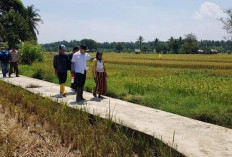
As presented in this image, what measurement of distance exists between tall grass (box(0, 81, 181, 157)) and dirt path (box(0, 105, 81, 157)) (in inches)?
7.0

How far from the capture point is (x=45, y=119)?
6.71m

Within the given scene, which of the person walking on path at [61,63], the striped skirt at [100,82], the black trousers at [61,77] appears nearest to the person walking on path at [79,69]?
the striped skirt at [100,82]

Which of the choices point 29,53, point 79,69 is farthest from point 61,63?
point 29,53

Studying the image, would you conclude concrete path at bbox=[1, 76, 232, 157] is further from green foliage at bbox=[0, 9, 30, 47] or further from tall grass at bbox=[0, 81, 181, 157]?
green foliage at bbox=[0, 9, 30, 47]

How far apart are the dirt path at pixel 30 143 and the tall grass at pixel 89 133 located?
178 millimetres

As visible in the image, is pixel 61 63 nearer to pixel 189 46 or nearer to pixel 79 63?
pixel 79 63

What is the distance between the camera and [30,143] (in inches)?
210

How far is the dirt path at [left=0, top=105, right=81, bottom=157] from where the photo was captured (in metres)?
5.01

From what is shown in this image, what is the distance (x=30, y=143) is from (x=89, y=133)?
41.4 inches

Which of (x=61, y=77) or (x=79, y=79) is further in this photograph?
(x=61, y=77)

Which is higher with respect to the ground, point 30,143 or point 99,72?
point 99,72

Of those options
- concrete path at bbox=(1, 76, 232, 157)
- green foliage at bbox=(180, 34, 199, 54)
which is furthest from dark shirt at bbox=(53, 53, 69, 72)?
green foliage at bbox=(180, 34, 199, 54)

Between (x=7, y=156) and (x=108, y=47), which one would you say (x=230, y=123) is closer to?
(x=7, y=156)

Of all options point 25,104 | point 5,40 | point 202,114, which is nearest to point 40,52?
point 5,40
